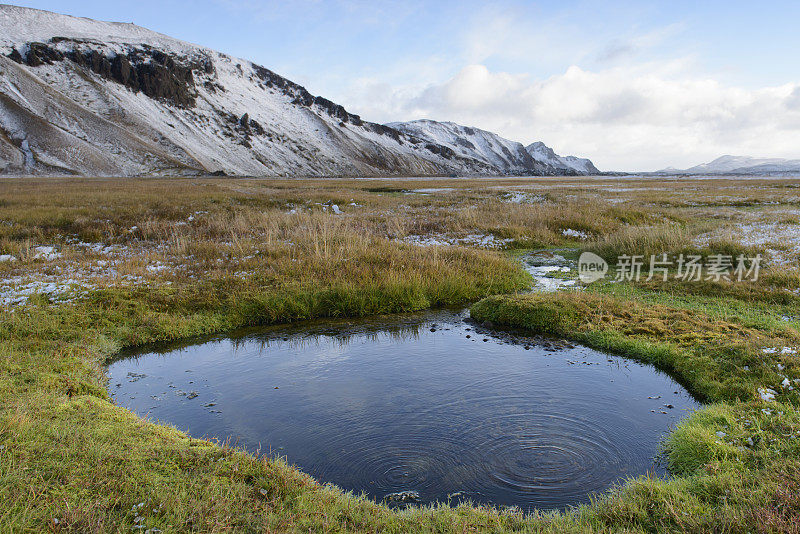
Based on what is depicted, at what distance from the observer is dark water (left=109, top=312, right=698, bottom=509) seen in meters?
5.72

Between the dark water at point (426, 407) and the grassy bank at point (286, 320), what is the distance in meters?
0.66

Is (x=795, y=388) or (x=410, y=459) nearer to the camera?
(x=410, y=459)

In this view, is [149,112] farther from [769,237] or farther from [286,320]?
[769,237]

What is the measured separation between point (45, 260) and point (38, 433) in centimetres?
1344

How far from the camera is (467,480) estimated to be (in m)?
5.59

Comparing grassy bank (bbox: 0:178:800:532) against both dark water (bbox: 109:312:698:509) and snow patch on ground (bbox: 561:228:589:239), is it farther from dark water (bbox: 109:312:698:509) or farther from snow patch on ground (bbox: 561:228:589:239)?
dark water (bbox: 109:312:698:509)

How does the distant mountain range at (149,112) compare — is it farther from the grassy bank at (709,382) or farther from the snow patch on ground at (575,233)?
the grassy bank at (709,382)

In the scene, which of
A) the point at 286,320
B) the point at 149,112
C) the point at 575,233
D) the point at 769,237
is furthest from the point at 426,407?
the point at 149,112

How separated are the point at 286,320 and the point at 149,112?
141562 millimetres

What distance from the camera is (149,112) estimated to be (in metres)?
130

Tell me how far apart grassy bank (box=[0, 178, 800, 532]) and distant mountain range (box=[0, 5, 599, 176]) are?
9263 centimetres

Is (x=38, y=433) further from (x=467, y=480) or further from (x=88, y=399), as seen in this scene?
(x=467, y=480)

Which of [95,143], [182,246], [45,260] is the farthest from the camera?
[95,143]

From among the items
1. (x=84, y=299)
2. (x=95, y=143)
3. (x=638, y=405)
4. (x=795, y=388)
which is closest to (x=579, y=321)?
(x=638, y=405)
